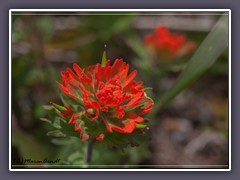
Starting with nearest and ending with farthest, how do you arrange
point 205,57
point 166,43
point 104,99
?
point 104,99
point 205,57
point 166,43

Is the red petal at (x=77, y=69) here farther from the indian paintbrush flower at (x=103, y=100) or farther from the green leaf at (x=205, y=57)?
the green leaf at (x=205, y=57)

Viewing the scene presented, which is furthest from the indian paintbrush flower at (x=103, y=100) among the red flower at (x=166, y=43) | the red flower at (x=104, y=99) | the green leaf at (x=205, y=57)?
the red flower at (x=166, y=43)

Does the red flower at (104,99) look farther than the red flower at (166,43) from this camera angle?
No

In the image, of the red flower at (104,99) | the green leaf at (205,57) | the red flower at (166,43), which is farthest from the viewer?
the red flower at (166,43)

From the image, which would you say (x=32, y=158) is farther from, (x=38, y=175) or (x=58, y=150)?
(x=38, y=175)

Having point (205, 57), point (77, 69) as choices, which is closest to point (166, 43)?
point (205, 57)

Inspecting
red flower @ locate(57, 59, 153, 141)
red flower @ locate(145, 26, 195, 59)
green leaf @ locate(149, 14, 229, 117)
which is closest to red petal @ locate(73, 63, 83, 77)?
red flower @ locate(57, 59, 153, 141)

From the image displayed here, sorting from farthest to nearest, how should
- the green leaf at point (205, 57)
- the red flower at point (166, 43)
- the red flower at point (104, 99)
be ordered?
the red flower at point (166, 43) → the green leaf at point (205, 57) → the red flower at point (104, 99)

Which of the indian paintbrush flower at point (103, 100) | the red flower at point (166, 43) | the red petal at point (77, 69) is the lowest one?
the indian paintbrush flower at point (103, 100)

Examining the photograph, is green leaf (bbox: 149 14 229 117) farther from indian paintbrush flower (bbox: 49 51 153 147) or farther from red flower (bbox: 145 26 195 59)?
red flower (bbox: 145 26 195 59)

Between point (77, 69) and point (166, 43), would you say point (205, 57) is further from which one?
point (166, 43)
